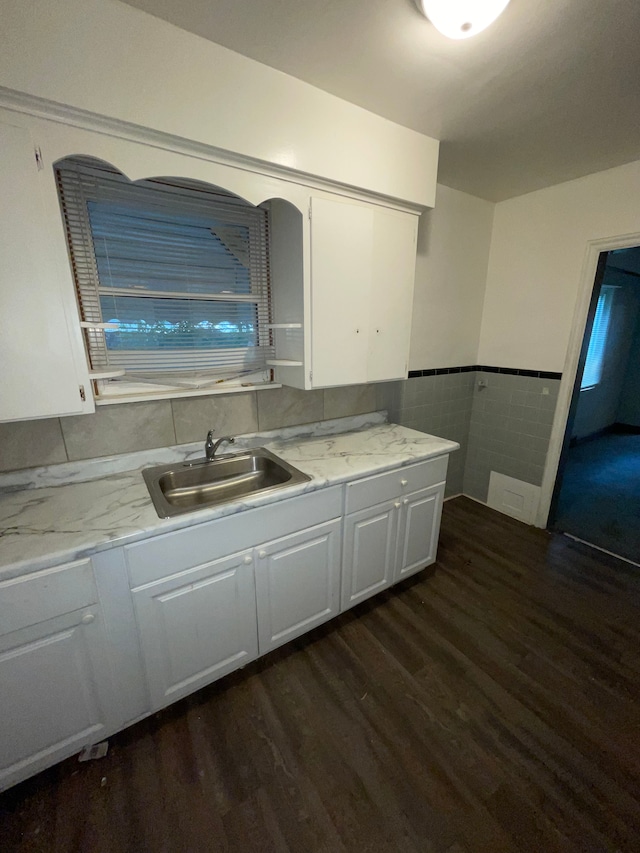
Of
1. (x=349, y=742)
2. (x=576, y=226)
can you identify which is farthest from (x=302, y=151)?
(x=349, y=742)

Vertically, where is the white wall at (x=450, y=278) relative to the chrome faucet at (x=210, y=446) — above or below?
above

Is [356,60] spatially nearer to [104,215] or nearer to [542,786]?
[104,215]

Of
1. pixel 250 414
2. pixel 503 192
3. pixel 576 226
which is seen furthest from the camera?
pixel 503 192

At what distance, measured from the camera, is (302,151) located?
1.44 meters

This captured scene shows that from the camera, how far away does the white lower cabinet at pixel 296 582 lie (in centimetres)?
151

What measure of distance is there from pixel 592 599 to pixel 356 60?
294 cm

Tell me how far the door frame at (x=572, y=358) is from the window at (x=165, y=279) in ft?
7.05

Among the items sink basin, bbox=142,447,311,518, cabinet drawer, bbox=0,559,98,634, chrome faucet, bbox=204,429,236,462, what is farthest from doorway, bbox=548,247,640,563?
cabinet drawer, bbox=0,559,98,634

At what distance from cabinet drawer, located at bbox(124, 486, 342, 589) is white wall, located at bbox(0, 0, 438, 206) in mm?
1423

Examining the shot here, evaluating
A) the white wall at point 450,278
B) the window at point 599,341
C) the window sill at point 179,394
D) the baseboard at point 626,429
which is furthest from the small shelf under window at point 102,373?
the baseboard at point 626,429

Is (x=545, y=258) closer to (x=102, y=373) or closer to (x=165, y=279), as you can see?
(x=165, y=279)

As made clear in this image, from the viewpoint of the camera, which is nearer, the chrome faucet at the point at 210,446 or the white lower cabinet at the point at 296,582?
the white lower cabinet at the point at 296,582

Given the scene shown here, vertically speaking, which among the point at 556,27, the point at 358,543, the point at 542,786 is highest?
the point at 556,27

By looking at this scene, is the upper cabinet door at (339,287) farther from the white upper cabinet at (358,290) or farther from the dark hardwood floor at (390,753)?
the dark hardwood floor at (390,753)
